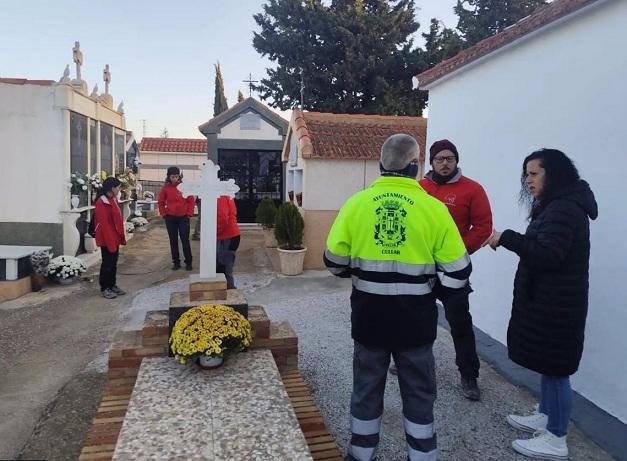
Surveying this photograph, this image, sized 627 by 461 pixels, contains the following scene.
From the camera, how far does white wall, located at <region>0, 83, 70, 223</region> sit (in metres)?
8.48

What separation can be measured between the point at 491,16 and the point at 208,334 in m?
20.3

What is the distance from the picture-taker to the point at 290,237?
907 centimetres

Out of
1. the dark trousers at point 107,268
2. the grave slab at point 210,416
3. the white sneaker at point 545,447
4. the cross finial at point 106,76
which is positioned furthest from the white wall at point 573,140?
the cross finial at point 106,76

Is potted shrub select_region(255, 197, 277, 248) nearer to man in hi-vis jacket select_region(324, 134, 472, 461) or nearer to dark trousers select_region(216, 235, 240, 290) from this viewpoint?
dark trousers select_region(216, 235, 240, 290)

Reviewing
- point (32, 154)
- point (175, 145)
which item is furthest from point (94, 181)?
point (175, 145)

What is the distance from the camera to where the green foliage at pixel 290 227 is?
9.00 metres

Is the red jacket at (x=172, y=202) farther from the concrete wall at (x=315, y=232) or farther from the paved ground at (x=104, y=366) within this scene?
the concrete wall at (x=315, y=232)

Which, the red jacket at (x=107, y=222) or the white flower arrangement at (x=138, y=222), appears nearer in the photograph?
the red jacket at (x=107, y=222)

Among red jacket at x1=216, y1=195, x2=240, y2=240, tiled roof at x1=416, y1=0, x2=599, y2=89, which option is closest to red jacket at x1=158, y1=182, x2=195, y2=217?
red jacket at x1=216, y1=195, x2=240, y2=240

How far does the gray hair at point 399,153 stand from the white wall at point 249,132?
13.3 meters

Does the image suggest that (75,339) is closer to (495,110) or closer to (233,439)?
(233,439)

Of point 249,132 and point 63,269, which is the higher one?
point 249,132

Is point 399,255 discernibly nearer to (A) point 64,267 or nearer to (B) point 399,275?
(B) point 399,275

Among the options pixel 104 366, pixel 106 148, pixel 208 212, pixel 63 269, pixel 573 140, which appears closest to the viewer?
pixel 573 140
